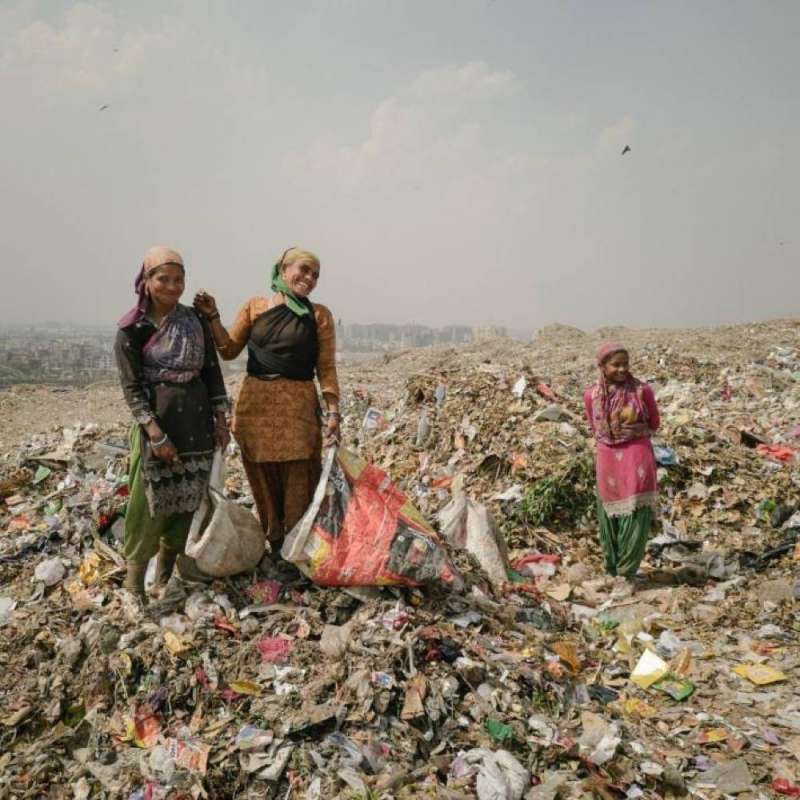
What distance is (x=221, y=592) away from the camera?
116 inches

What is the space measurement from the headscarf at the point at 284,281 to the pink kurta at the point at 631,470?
2.14m

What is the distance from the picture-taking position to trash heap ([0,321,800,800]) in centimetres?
222

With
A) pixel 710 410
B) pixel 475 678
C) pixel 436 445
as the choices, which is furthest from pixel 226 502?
pixel 710 410

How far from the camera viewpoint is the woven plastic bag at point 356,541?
2.88 meters

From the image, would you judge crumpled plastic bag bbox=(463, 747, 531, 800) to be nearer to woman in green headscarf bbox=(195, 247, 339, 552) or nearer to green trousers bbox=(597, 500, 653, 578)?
woman in green headscarf bbox=(195, 247, 339, 552)

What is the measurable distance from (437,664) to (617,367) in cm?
234

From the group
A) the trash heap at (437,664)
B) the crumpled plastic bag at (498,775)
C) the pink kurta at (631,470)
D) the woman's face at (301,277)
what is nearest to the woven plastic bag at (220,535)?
the trash heap at (437,664)

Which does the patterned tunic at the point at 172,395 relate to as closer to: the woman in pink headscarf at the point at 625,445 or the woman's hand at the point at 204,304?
the woman's hand at the point at 204,304

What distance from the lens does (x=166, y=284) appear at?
2.67 m

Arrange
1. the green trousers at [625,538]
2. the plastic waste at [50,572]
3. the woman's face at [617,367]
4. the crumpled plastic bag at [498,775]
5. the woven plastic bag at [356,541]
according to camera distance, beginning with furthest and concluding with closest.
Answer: the green trousers at [625,538] < the woman's face at [617,367] < the plastic waste at [50,572] < the woven plastic bag at [356,541] < the crumpled plastic bag at [498,775]

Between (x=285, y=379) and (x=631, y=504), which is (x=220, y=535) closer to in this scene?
(x=285, y=379)

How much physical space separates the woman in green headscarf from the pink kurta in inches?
78.0

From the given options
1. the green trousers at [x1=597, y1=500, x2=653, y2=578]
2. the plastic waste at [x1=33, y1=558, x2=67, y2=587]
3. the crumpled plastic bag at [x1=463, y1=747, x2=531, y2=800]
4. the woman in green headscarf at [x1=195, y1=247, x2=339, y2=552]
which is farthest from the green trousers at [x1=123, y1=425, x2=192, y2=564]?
the green trousers at [x1=597, y1=500, x2=653, y2=578]

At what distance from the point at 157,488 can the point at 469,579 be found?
6.36 ft
